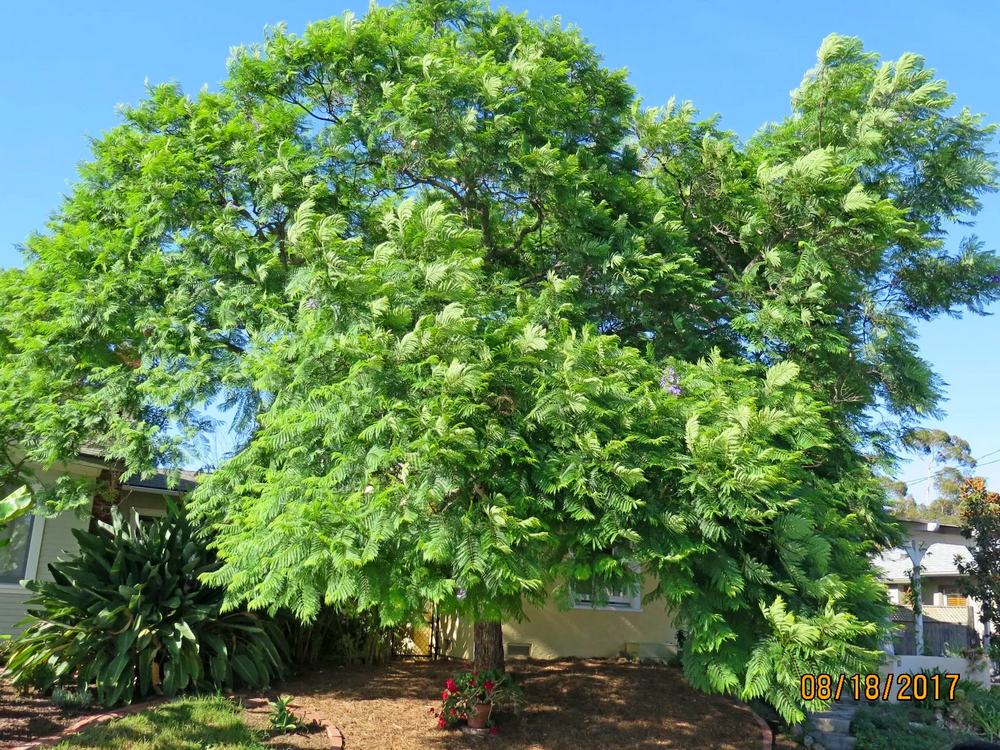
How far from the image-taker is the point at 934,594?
22734 millimetres

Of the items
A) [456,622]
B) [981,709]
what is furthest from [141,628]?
[981,709]

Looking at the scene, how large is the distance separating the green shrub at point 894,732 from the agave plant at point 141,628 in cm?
778

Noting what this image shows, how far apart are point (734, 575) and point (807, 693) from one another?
1065mm

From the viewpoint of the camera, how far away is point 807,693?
6727mm

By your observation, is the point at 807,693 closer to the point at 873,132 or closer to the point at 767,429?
the point at 767,429

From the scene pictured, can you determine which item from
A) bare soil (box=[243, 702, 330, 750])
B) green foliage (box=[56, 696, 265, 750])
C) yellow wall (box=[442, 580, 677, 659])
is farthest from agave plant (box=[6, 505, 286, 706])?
yellow wall (box=[442, 580, 677, 659])

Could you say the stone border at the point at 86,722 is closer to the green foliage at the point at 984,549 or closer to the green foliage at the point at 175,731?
the green foliage at the point at 175,731

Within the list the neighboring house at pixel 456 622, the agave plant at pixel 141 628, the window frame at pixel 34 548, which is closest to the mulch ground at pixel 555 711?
the agave plant at pixel 141 628

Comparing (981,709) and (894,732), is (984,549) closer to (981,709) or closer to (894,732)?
(981,709)

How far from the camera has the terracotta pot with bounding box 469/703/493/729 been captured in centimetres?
923

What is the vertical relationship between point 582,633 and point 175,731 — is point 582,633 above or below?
above

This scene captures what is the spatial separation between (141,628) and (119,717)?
1398 mm

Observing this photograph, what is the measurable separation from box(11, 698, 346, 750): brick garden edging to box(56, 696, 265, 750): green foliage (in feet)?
0.65

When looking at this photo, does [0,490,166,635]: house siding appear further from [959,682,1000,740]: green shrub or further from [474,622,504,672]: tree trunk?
[959,682,1000,740]: green shrub
